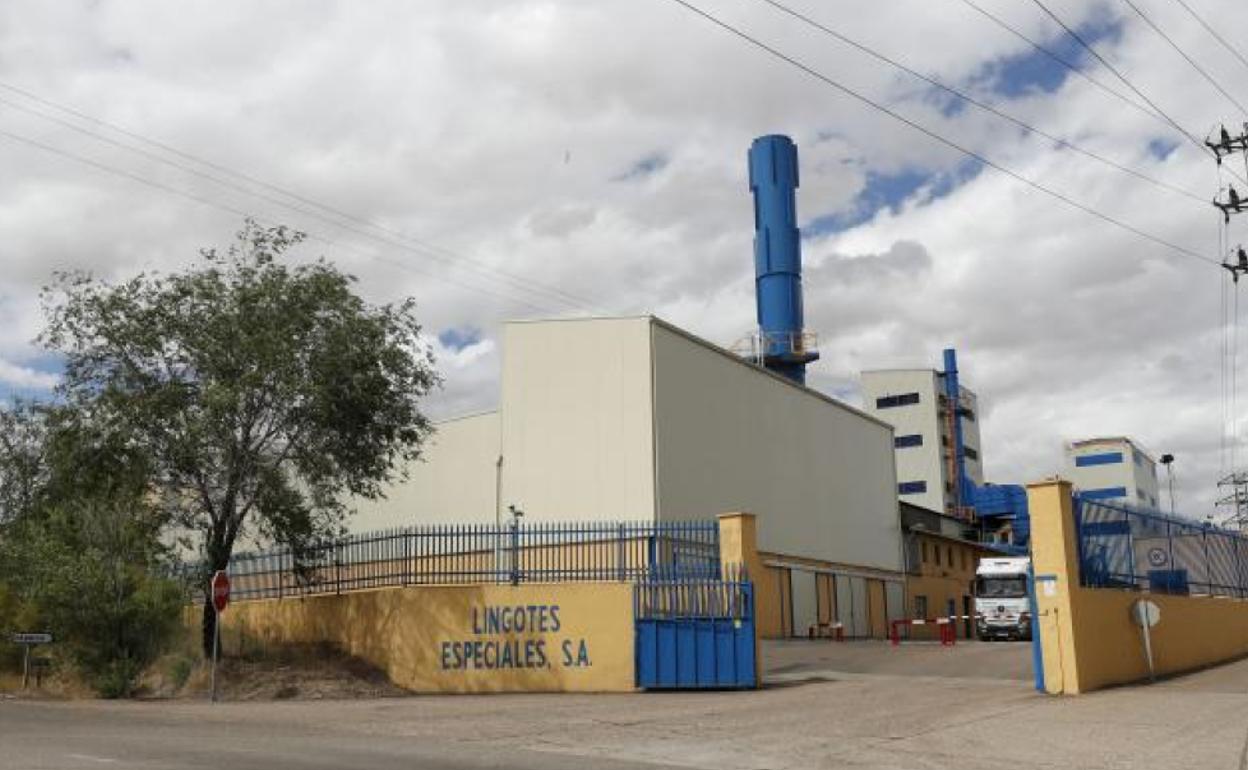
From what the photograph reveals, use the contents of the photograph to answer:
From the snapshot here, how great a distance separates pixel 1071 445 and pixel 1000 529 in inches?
1430

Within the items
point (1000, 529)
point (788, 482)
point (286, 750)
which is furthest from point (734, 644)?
point (1000, 529)

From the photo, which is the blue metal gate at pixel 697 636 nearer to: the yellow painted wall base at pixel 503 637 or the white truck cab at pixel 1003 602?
the yellow painted wall base at pixel 503 637

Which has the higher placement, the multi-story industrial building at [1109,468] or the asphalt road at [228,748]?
the multi-story industrial building at [1109,468]

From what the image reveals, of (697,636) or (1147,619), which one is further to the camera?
(697,636)

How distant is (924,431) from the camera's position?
92.6 metres

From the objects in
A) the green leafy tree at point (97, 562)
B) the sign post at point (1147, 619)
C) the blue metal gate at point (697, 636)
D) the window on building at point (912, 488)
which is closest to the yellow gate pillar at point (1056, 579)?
the sign post at point (1147, 619)

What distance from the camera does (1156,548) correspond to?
2373cm

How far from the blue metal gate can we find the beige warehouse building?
16.2m

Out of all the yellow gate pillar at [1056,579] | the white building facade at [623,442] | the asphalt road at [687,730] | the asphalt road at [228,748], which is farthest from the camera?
the white building facade at [623,442]

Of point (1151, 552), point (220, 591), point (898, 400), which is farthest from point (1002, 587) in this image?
point (898, 400)

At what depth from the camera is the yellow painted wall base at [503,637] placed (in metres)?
21.4

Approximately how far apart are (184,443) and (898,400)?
3051 inches

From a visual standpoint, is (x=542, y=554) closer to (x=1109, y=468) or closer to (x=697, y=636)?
(x=697, y=636)

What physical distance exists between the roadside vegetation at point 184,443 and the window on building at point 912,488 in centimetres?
7201
